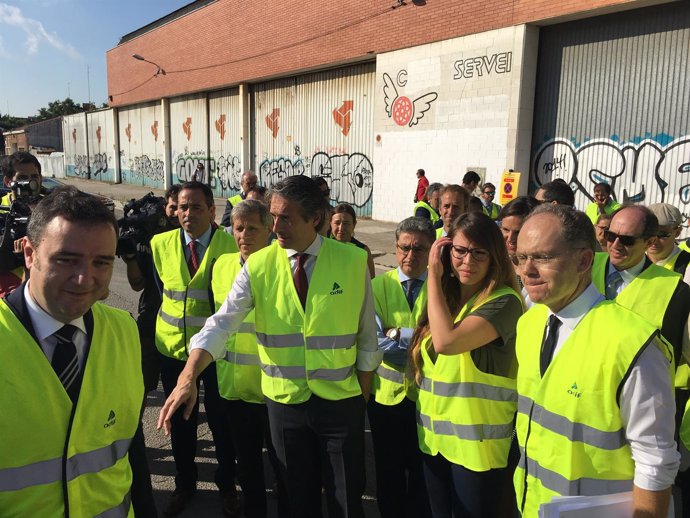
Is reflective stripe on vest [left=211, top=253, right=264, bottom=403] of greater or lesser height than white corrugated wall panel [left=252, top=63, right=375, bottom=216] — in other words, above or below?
below

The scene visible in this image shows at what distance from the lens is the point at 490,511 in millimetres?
2330

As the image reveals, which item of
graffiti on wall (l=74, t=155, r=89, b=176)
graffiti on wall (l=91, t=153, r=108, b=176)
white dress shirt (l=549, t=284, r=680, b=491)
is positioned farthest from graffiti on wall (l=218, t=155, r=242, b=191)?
white dress shirt (l=549, t=284, r=680, b=491)

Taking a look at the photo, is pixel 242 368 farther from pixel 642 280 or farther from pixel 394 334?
pixel 642 280

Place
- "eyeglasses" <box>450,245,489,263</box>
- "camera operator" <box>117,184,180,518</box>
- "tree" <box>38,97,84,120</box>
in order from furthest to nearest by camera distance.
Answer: "tree" <box>38,97,84,120</box> → "camera operator" <box>117,184,180,518</box> → "eyeglasses" <box>450,245,489,263</box>

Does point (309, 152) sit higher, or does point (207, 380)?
point (309, 152)

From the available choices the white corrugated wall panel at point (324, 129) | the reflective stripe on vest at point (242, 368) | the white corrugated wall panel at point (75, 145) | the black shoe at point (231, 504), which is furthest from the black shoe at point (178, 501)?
the white corrugated wall panel at point (75, 145)

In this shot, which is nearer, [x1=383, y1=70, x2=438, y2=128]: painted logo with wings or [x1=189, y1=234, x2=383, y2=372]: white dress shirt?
[x1=189, y1=234, x2=383, y2=372]: white dress shirt

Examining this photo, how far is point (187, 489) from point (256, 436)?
756 mm

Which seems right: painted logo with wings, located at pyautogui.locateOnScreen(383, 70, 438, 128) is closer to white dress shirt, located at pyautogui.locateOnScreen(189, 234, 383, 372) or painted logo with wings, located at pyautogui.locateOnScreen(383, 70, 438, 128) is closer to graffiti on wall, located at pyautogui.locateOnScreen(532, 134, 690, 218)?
graffiti on wall, located at pyautogui.locateOnScreen(532, 134, 690, 218)

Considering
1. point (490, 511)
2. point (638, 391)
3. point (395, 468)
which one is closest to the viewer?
point (638, 391)

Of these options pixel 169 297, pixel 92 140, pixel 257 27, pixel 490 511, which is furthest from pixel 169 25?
pixel 490 511

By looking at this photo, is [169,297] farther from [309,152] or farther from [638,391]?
[309,152]

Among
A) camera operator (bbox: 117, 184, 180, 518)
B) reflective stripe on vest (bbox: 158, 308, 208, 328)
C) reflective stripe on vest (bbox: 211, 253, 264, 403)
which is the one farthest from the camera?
camera operator (bbox: 117, 184, 180, 518)

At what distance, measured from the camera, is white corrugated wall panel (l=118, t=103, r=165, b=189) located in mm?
29672
